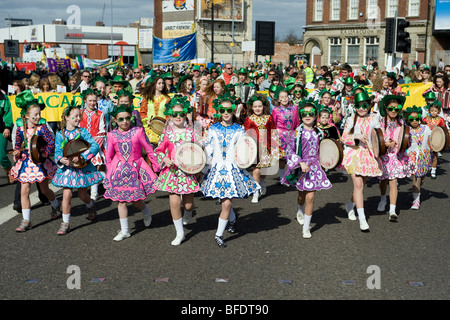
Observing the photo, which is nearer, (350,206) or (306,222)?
(306,222)

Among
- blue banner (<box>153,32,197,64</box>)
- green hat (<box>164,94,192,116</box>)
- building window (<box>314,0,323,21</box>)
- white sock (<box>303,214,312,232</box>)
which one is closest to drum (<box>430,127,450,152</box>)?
white sock (<box>303,214,312,232</box>)

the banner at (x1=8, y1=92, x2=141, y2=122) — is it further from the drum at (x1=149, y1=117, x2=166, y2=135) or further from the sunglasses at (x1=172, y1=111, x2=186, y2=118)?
the sunglasses at (x1=172, y1=111, x2=186, y2=118)

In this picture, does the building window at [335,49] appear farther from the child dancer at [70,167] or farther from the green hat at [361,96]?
the child dancer at [70,167]

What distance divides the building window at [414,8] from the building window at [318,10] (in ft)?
31.1

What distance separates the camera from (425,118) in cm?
1070

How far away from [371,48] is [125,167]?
1967 inches

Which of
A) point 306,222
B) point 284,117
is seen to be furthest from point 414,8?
point 306,222

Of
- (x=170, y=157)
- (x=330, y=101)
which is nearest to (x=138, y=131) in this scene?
(x=170, y=157)

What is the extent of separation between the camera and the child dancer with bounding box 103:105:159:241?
670 centimetres

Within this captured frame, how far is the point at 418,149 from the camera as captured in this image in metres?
8.62

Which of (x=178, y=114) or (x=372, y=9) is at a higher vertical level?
(x=372, y=9)

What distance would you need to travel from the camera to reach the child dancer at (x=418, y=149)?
8531 mm

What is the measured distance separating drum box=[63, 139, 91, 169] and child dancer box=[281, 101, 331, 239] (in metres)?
2.62

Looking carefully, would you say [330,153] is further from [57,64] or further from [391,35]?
[57,64]
